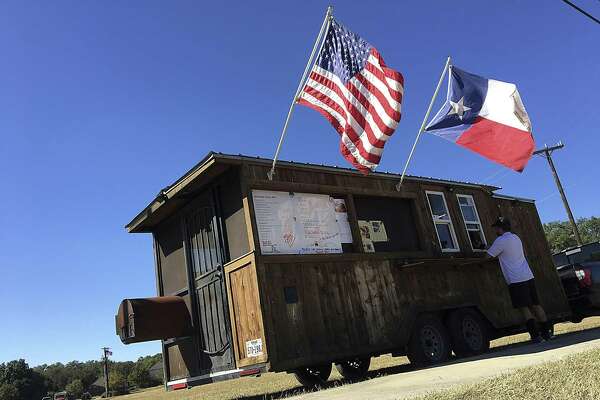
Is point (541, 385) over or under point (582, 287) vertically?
under

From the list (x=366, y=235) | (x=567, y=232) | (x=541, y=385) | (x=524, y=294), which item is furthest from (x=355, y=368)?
(x=567, y=232)

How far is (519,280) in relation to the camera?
376 inches

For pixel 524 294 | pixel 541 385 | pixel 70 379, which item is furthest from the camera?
pixel 70 379

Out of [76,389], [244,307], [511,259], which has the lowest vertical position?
[244,307]

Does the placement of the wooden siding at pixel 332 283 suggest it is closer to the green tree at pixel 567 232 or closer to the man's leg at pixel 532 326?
the man's leg at pixel 532 326

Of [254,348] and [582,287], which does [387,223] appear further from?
[582,287]

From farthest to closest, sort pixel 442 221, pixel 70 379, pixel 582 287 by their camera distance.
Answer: pixel 70 379, pixel 582 287, pixel 442 221

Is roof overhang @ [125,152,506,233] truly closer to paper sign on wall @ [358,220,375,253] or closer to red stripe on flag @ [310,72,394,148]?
paper sign on wall @ [358,220,375,253]

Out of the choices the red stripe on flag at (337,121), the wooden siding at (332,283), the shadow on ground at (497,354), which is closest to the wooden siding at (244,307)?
the wooden siding at (332,283)

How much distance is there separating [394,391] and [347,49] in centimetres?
550

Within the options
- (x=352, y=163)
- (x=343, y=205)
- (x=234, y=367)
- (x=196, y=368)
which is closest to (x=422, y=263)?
(x=343, y=205)

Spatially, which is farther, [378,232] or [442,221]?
[442,221]

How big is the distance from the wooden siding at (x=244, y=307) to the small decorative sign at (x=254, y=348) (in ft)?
0.14

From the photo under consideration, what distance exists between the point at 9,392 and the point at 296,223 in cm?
10445
